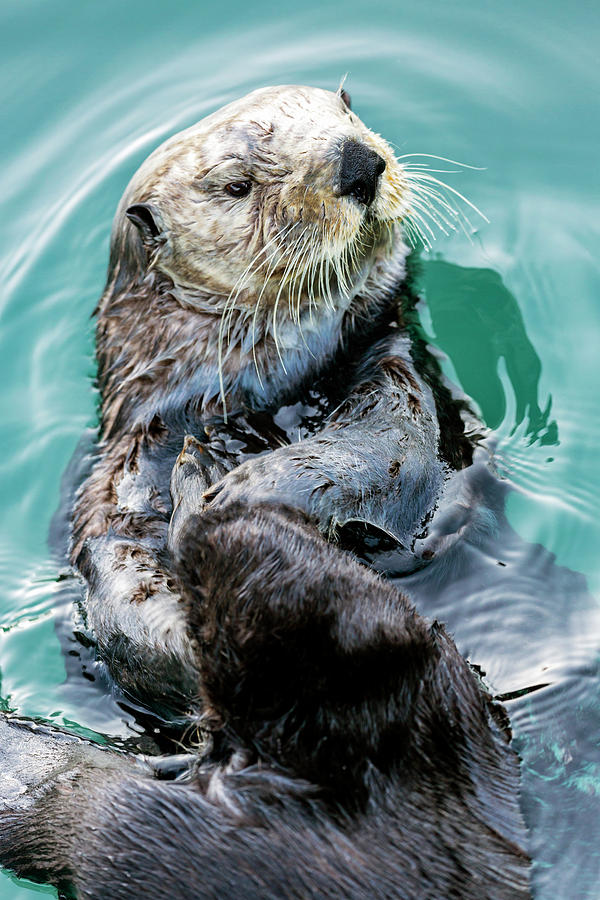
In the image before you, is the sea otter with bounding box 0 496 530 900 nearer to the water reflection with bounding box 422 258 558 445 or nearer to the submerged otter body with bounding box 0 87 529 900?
the submerged otter body with bounding box 0 87 529 900

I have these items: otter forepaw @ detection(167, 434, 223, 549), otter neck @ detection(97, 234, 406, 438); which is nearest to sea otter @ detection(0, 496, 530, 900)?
otter forepaw @ detection(167, 434, 223, 549)

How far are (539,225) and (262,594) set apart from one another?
3461 millimetres

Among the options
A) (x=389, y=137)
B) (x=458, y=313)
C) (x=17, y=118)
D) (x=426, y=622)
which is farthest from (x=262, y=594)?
(x=17, y=118)

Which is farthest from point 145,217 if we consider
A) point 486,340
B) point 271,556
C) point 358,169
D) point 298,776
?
point 298,776

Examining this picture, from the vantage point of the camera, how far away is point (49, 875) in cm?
247

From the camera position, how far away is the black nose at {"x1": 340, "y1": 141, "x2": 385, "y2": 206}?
3287 millimetres

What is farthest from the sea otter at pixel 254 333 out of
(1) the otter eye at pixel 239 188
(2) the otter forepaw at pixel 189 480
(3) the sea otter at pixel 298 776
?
(3) the sea otter at pixel 298 776

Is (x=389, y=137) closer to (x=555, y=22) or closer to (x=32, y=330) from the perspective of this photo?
(x=555, y=22)

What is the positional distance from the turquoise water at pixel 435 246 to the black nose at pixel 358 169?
4.36 ft

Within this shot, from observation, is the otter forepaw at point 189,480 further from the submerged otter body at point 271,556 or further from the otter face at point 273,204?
the otter face at point 273,204

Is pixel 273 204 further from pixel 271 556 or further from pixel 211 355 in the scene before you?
pixel 271 556

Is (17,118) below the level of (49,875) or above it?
above

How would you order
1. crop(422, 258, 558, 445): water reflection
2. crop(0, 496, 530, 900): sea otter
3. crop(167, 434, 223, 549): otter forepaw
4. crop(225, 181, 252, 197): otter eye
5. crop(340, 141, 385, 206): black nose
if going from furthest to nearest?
crop(422, 258, 558, 445): water reflection
crop(225, 181, 252, 197): otter eye
crop(340, 141, 385, 206): black nose
crop(167, 434, 223, 549): otter forepaw
crop(0, 496, 530, 900): sea otter

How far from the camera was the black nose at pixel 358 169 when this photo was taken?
3.29 meters
